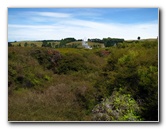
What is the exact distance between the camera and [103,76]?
9.07 metres

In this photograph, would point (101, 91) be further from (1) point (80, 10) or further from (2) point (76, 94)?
(1) point (80, 10)

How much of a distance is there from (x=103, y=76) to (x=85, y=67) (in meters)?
0.33

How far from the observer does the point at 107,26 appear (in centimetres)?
891

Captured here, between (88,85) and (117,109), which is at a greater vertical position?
(88,85)

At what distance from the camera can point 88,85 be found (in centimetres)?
905

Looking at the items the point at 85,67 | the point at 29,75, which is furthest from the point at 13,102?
the point at 85,67

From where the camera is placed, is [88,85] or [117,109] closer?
[117,109]

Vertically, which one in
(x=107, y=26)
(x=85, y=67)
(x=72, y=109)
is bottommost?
(x=72, y=109)

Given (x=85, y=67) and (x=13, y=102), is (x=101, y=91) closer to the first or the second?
(x=85, y=67)

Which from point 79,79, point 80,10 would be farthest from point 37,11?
point 79,79

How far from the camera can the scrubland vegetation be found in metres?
8.83

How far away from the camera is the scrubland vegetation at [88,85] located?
29.0 ft
